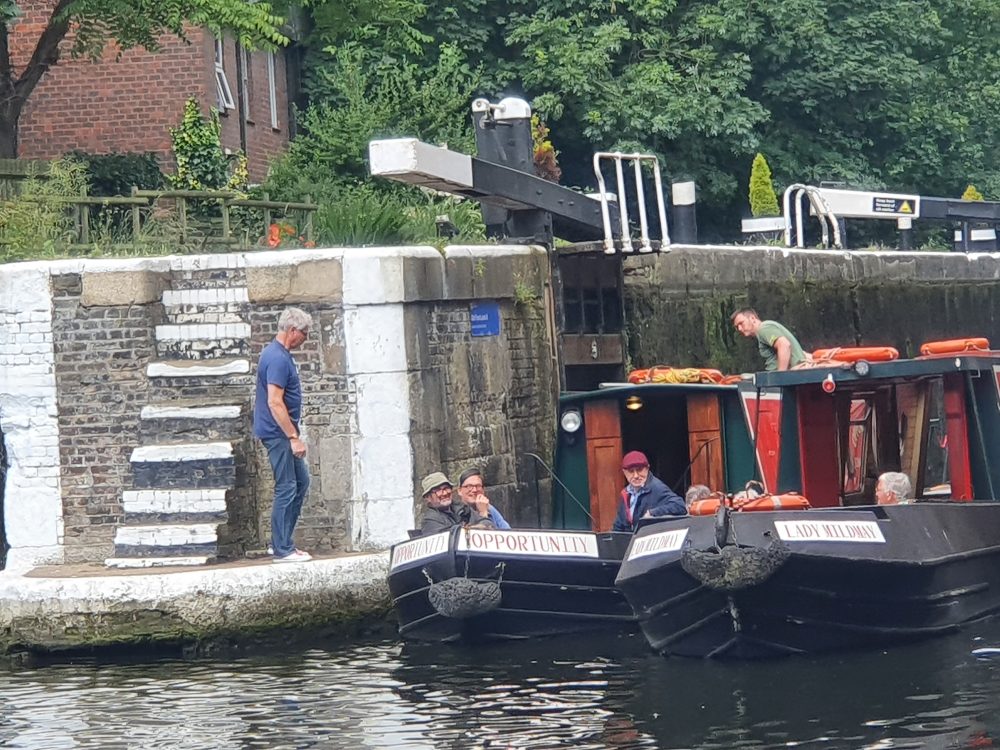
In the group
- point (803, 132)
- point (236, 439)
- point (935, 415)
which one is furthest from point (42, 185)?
point (803, 132)

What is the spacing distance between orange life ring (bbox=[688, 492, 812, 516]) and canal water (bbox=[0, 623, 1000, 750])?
915 millimetres

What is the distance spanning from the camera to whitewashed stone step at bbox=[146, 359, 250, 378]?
14500 millimetres

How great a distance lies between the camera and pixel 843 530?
11.9 meters

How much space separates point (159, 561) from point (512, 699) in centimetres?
359

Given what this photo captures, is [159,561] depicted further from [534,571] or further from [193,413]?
[534,571]

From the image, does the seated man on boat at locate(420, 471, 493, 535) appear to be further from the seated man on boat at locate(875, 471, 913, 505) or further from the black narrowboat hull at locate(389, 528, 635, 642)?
the seated man on boat at locate(875, 471, 913, 505)

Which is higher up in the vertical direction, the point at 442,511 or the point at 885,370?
the point at 885,370

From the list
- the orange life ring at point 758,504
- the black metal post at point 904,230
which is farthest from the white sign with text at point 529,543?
the black metal post at point 904,230

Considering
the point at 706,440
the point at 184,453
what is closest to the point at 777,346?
the point at 706,440

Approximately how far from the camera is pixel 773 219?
24.1m

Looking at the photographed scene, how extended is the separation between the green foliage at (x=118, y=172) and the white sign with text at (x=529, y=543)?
1000 cm

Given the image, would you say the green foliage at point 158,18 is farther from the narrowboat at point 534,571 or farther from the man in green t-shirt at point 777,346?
the narrowboat at point 534,571

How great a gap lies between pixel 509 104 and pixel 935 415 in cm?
457

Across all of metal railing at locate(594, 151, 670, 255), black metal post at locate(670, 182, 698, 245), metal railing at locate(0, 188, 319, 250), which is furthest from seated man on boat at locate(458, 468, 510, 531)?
black metal post at locate(670, 182, 698, 245)
